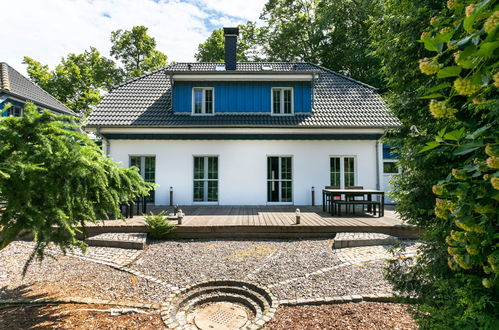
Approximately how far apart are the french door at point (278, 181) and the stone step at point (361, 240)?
4.66 meters

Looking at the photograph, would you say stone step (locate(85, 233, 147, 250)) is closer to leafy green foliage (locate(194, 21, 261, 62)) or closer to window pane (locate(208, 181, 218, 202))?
window pane (locate(208, 181, 218, 202))

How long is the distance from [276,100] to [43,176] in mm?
10672

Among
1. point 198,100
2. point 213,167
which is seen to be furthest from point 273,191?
point 198,100

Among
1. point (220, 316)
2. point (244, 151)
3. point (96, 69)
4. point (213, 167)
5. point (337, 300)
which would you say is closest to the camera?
point (220, 316)

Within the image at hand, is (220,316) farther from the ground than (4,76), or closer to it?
closer to it

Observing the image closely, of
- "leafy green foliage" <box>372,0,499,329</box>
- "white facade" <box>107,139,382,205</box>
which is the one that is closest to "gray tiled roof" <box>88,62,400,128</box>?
"white facade" <box>107,139,382,205</box>

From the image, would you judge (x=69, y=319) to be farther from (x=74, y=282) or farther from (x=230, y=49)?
(x=230, y=49)

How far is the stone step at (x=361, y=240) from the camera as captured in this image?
245 inches

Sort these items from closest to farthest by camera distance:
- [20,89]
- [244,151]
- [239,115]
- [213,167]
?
[244,151] → [213,167] → [239,115] → [20,89]

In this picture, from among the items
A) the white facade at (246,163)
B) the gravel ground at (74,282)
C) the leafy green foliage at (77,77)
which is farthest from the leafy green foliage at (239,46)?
the gravel ground at (74,282)

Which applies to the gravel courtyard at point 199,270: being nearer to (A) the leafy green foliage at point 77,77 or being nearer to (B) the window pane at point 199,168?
(B) the window pane at point 199,168

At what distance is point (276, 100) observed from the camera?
12203 millimetres

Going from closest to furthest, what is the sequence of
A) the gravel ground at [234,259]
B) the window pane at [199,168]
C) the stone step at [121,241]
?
the gravel ground at [234,259]
the stone step at [121,241]
the window pane at [199,168]

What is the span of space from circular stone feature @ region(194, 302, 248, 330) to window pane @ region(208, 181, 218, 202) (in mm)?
7375
